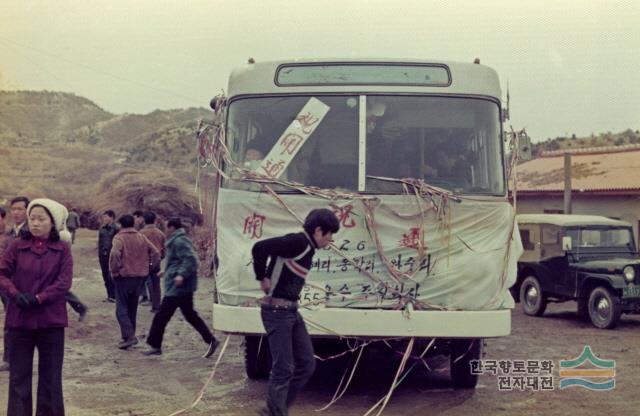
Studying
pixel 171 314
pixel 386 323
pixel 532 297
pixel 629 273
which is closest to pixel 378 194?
pixel 386 323

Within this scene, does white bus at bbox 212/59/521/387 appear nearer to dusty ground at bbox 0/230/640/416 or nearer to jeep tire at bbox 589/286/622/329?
dusty ground at bbox 0/230/640/416

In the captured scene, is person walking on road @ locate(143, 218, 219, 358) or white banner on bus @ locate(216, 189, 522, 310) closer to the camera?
white banner on bus @ locate(216, 189, 522, 310)

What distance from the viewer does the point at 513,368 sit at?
929 cm

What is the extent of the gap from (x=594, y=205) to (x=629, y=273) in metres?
14.6

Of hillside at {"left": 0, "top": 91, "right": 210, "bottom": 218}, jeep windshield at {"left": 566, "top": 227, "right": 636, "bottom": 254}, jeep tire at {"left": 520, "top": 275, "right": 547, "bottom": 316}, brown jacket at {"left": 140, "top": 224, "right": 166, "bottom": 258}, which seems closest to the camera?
brown jacket at {"left": 140, "top": 224, "right": 166, "bottom": 258}

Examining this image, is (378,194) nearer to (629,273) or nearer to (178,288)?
(178,288)

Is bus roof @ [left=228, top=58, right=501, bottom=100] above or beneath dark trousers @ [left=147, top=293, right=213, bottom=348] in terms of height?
above

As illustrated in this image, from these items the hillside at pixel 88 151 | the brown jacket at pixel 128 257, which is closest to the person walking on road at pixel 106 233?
the brown jacket at pixel 128 257

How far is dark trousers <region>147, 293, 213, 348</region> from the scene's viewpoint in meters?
10.1

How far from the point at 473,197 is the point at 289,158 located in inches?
66.7

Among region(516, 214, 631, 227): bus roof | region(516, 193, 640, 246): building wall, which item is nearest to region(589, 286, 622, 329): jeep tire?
region(516, 214, 631, 227): bus roof

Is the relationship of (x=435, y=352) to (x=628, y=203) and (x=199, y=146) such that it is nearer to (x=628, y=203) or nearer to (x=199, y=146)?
(x=199, y=146)

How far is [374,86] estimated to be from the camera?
787cm

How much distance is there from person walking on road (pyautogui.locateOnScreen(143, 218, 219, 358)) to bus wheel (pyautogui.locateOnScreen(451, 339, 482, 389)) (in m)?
3.28
